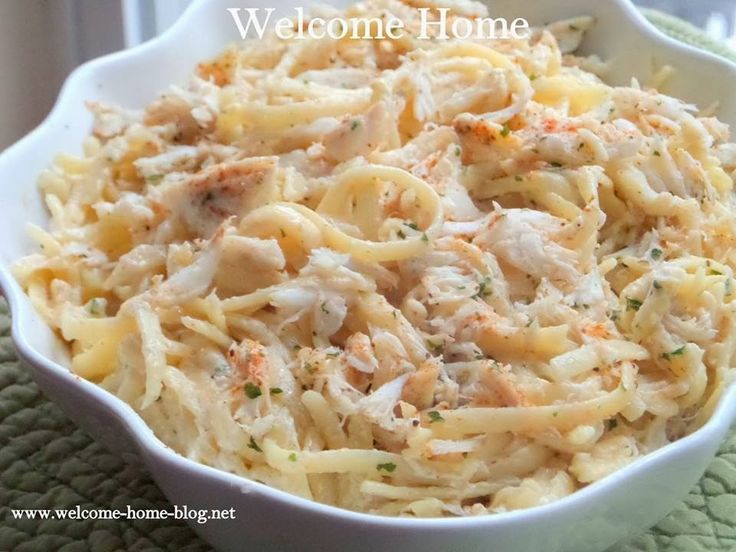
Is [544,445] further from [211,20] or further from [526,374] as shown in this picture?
[211,20]

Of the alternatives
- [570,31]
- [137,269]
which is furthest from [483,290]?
[570,31]

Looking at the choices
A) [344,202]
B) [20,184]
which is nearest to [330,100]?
[344,202]

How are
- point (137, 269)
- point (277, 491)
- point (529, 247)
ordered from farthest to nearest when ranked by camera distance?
point (137, 269), point (529, 247), point (277, 491)

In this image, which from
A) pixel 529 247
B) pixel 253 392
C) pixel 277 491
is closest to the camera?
pixel 277 491

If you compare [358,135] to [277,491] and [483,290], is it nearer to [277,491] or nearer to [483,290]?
[483,290]

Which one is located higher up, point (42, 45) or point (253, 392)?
point (253, 392)
